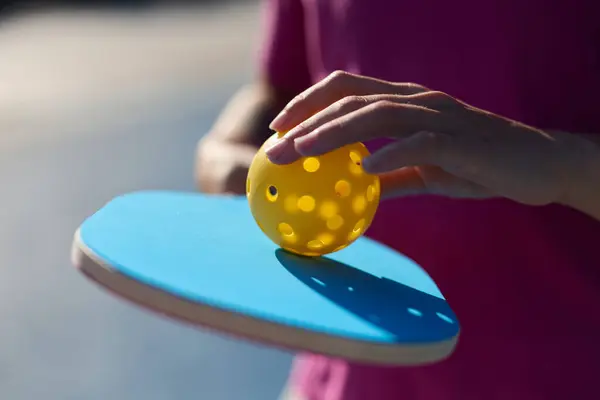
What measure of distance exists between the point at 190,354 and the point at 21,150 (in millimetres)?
960

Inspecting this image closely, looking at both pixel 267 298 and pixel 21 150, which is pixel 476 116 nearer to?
pixel 267 298

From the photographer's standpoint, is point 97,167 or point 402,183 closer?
point 402,183

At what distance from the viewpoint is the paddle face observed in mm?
404

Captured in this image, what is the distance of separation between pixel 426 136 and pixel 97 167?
1752 mm

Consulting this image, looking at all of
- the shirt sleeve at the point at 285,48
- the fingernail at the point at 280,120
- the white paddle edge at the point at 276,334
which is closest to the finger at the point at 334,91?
the fingernail at the point at 280,120

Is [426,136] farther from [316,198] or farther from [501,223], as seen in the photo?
[501,223]

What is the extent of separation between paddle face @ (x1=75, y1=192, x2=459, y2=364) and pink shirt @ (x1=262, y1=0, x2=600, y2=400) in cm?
10

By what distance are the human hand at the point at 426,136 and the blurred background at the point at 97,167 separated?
1.02 metres

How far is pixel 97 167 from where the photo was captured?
2.10 m

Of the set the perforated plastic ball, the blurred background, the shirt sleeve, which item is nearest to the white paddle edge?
the perforated plastic ball

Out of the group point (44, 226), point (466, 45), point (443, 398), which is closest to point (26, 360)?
point (44, 226)

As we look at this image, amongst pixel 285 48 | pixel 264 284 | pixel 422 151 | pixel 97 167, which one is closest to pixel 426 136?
pixel 422 151

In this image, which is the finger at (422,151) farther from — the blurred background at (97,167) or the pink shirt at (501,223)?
the blurred background at (97,167)

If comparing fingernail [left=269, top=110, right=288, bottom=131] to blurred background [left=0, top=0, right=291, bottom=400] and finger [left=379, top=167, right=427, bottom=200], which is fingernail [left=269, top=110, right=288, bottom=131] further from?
blurred background [left=0, top=0, right=291, bottom=400]
